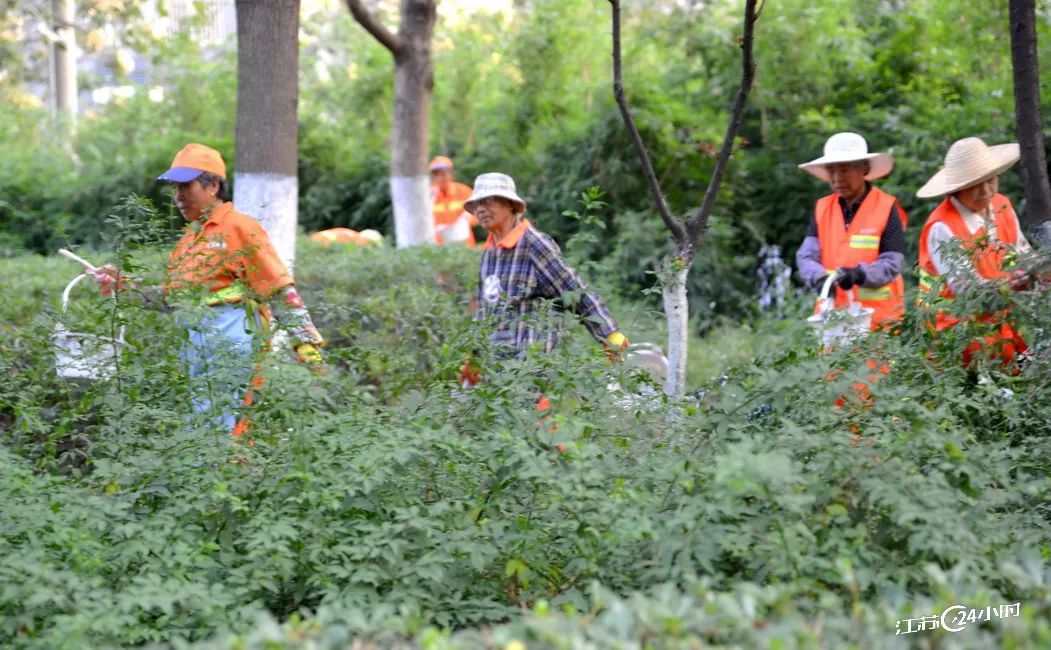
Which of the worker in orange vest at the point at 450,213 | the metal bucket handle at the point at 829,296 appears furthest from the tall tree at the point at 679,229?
the worker in orange vest at the point at 450,213

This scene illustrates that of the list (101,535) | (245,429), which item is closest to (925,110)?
(245,429)

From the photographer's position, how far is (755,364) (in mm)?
5254

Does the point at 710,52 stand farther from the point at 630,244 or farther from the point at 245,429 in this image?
the point at 245,429

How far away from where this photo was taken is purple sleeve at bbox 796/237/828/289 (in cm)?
739

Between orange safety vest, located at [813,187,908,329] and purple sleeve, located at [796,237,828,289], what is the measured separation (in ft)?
0.14

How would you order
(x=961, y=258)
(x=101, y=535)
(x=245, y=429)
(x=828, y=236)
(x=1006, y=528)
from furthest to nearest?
(x=828, y=236) → (x=961, y=258) → (x=245, y=429) → (x=101, y=535) → (x=1006, y=528)

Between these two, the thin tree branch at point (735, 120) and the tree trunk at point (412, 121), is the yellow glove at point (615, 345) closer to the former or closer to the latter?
the thin tree branch at point (735, 120)

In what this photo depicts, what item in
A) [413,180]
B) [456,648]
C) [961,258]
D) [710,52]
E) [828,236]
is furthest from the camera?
[710,52]

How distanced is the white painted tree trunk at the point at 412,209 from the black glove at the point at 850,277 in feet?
19.9

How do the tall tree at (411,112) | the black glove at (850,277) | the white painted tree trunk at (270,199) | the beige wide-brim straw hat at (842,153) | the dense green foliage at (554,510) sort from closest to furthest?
1. the dense green foliage at (554,510)
2. the black glove at (850,277)
3. the beige wide-brim straw hat at (842,153)
4. the white painted tree trunk at (270,199)
5. the tall tree at (411,112)

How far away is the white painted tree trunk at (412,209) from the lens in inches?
504

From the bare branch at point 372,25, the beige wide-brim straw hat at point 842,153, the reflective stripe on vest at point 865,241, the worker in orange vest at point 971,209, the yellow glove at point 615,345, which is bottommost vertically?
the yellow glove at point 615,345

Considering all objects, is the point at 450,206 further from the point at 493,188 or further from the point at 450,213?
the point at 493,188

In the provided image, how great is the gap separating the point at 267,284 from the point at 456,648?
3677mm
